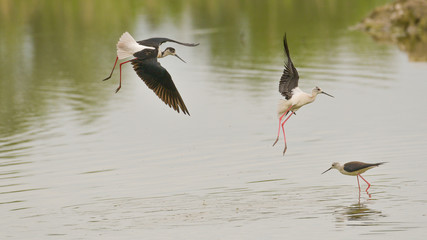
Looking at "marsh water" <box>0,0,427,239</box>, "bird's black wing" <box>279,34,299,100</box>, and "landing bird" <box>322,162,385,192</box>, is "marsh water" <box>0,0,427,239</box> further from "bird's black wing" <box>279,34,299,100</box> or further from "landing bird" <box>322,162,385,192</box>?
"bird's black wing" <box>279,34,299,100</box>

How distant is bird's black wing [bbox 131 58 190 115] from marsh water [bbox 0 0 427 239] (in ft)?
4.32

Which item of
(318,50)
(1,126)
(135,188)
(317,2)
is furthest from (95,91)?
(317,2)

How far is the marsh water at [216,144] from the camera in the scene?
1091 cm

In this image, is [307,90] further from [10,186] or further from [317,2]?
[317,2]

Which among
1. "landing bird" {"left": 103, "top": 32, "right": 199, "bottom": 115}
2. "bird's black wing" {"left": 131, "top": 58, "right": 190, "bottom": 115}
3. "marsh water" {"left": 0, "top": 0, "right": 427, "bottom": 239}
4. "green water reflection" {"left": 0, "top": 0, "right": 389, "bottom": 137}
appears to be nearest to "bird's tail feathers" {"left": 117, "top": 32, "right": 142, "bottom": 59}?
"landing bird" {"left": 103, "top": 32, "right": 199, "bottom": 115}

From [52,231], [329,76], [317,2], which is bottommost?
[52,231]

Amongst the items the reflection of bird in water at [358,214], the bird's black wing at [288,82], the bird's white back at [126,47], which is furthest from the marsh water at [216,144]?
the bird's white back at [126,47]

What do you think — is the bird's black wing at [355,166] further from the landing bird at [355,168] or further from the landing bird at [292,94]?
the landing bird at [292,94]

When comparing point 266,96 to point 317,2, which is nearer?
point 266,96

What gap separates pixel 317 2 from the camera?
138 feet

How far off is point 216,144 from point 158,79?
415 cm

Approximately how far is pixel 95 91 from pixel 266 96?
4.44 m

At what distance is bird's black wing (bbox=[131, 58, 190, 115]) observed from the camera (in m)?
11.4

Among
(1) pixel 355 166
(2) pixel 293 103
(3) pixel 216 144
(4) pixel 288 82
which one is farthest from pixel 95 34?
(1) pixel 355 166
